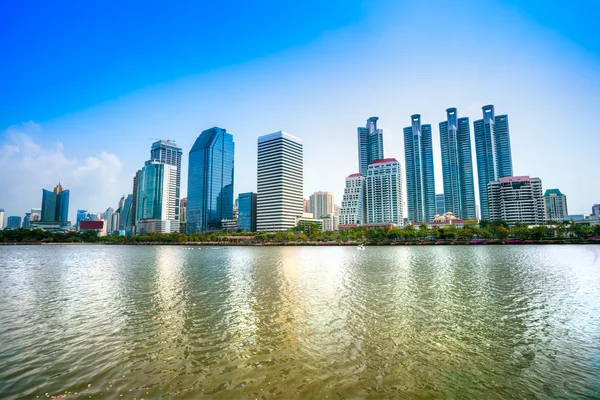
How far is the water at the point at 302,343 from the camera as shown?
11.5 metres

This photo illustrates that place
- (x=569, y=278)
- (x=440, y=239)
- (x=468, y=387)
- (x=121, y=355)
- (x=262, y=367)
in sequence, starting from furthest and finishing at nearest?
(x=440, y=239)
(x=569, y=278)
(x=121, y=355)
(x=262, y=367)
(x=468, y=387)

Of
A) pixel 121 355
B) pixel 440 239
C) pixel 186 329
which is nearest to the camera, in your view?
pixel 121 355

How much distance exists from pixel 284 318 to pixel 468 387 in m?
11.7

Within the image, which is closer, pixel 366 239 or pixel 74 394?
pixel 74 394

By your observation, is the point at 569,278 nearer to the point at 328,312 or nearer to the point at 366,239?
the point at 328,312

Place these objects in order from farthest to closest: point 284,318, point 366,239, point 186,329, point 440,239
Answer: point 366,239 → point 440,239 → point 284,318 → point 186,329

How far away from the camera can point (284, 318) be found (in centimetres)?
2077

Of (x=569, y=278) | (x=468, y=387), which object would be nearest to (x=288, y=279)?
(x=468, y=387)

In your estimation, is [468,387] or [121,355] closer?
[468,387]

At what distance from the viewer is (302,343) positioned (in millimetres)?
16094

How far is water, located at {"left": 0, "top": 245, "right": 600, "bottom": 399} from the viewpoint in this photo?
37.7 ft

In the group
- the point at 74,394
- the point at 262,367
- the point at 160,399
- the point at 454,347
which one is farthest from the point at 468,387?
the point at 74,394

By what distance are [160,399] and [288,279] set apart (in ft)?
96.8

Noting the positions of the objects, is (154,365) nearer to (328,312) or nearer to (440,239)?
(328,312)
